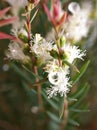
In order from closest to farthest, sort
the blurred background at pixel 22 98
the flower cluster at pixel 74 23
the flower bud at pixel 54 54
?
the flower bud at pixel 54 54 → the flower cluster at pixel 74 23 → the blurred background at pixel 22 98

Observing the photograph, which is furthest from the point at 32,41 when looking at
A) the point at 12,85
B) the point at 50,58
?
the point at 12,85

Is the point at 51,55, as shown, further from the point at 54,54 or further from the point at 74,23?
the point at 74,23

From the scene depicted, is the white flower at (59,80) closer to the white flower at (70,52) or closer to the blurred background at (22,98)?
the white flower at (70,52)

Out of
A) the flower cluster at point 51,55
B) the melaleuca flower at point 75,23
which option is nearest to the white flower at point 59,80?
the flower cluster at point 51,55

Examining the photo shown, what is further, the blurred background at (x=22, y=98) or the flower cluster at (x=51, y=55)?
the blurred background at (x=22, y=98)

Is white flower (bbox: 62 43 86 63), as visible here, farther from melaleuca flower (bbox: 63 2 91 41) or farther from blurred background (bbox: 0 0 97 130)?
blurred background (bbox: 0 0 97 130)

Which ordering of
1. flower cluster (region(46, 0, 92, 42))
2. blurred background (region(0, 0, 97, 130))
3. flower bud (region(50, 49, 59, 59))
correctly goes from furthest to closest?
blurred background (region(0, 0, 97, 130)) → flower cluster (region(46, 0, 92, 42)) → flower bud (region(50, 49, 59, 59))

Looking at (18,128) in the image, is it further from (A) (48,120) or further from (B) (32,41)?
(B) (32,41)

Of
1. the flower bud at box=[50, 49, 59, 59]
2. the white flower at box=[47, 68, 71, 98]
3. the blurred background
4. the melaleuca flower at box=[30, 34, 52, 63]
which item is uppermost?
the blurred background

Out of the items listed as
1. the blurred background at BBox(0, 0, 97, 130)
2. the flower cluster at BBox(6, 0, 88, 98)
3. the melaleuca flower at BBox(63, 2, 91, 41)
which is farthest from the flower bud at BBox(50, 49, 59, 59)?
the blurred background at BBox(0, 0, 97, 130)
